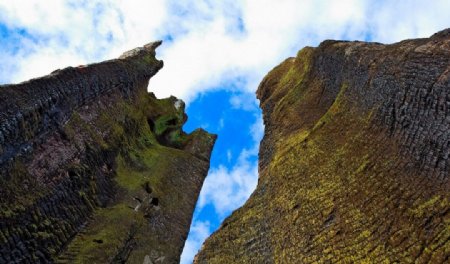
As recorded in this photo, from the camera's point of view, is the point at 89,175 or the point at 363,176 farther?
the point at 89,175

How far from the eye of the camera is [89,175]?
680 inches

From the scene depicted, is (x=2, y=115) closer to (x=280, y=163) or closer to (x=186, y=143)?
(x=280, y=163)

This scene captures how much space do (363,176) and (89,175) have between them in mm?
9573

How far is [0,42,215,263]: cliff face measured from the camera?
45.6 ft

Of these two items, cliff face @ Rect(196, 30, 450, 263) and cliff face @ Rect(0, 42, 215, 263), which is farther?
cliff face @ Rect(0, 42, 215, 263)

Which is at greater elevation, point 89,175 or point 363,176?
point 89,175

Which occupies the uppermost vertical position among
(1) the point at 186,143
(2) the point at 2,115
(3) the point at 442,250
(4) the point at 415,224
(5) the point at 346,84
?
(1) the point at 186,143

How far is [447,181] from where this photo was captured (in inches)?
359

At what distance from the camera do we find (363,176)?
36.6ft

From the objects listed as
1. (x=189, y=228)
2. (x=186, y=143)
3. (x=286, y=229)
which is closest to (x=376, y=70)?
(x=286, y=229)

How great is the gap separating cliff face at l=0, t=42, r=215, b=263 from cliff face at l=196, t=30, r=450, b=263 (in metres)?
4.07

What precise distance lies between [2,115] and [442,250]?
36.5 ft

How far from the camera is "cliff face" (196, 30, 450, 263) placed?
9234 millimetres

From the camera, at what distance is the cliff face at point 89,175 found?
1391 centimetres
